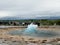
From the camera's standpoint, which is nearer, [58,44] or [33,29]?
[58,44]

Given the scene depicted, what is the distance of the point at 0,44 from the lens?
38.9 ft

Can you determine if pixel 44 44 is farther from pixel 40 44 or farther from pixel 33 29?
pixel 33 29

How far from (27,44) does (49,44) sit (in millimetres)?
1441

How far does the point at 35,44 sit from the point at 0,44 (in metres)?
2.28

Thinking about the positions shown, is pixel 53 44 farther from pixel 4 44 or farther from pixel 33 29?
pixel 33 29

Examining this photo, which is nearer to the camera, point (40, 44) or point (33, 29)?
point (40, 44)

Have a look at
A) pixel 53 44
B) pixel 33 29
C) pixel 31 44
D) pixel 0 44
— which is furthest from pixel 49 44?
pixel 33 29

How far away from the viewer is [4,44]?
11.9m

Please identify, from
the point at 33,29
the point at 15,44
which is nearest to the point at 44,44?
the point at 15,44

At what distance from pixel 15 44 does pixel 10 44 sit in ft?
1.09

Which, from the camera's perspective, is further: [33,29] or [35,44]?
[33,29]

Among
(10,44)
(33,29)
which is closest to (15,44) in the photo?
(10,44)

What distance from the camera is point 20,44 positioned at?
38.7 feet

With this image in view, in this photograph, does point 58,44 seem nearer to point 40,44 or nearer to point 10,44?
point 40,44
